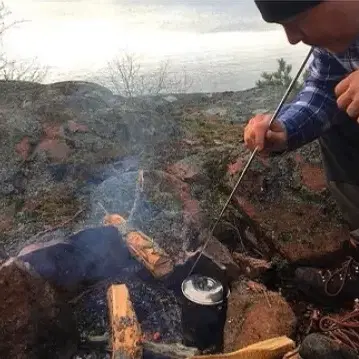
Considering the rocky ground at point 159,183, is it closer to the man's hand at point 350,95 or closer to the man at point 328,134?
the man at point 328,134

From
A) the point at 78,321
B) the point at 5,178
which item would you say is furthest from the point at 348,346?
the point at 5,178

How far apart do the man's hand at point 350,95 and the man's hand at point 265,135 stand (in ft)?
1.97

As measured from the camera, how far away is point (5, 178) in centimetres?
377

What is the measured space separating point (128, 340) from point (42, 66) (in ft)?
25.4

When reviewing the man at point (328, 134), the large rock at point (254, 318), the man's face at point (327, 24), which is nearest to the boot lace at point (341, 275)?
the man at point (328, 134)

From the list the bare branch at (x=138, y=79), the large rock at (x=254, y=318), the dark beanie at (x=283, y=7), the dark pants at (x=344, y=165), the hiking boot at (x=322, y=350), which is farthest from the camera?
the bare branch at (x=138, y=79)

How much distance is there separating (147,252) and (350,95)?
127 centimetres

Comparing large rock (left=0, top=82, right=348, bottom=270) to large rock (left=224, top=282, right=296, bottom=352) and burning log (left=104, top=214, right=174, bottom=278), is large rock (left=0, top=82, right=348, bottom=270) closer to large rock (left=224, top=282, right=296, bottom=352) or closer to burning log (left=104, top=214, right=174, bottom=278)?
burning log (left=104, top=214, right=174, bottom=278)

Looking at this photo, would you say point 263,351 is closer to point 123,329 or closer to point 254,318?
point 254,318

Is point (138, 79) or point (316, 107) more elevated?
point (316, 107)

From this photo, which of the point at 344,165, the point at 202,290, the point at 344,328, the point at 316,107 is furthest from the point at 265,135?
the point at 344,328

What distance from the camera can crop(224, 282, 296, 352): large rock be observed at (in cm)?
222

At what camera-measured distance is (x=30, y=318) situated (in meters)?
2.12

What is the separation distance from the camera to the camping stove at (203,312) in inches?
88.7
